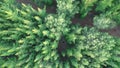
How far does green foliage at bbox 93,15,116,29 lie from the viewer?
9329 mm

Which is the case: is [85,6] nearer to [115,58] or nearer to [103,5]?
[103,5]

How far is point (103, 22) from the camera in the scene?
30.6 feet

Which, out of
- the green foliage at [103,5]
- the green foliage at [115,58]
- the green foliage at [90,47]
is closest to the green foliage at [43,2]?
the green foliage at [90,47]

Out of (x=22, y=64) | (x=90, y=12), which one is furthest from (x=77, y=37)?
(x=22, y=64)

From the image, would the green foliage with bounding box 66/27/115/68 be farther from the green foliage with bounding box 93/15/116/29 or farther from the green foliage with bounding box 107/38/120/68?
the green foliage with bounding box 93/15/116/29

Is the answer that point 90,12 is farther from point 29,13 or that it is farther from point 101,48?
point 29,13

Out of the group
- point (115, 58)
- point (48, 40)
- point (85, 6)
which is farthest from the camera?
point (85, 6)

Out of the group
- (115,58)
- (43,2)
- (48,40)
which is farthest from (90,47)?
(43,2)

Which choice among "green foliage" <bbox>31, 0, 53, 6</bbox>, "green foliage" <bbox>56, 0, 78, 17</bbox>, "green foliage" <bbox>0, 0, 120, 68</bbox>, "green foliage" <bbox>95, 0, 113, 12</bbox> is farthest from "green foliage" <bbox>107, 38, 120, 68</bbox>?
"green foliage" <bbox>31, 0, 53, 6</bbox>

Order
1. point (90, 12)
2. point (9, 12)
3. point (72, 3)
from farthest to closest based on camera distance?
point (90, 12) < point (72, 3) < point (9, 12)

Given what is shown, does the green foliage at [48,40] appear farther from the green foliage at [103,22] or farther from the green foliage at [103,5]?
the green foliage at [103,5]

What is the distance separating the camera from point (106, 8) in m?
9.65

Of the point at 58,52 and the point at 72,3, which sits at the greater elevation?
the point at 72,3

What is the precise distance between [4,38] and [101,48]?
350 cm
